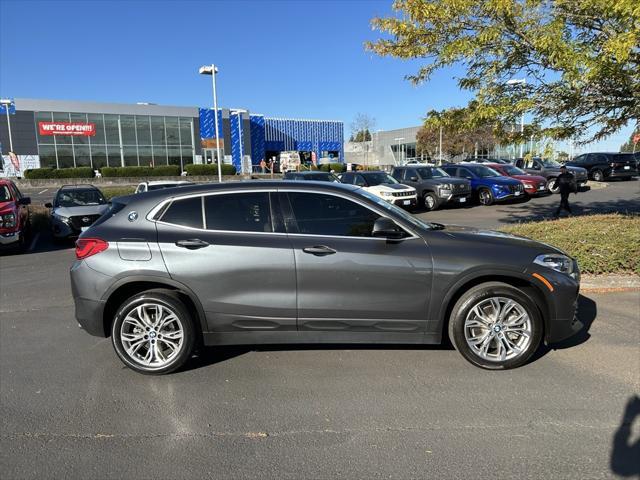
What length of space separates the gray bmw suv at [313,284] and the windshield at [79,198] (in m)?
10.1

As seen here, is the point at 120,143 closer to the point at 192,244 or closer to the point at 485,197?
the point at 485,197

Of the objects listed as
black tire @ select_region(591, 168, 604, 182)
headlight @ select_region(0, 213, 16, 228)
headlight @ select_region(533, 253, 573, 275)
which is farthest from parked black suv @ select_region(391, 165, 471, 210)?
headlight @ select_region(533, 253, 573, 275)

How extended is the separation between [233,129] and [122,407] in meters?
53.5

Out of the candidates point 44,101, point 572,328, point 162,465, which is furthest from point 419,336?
point 44,101

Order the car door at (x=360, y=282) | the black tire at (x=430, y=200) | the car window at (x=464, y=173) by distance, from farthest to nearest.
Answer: the car window at (x=464, y=173) → the black tire at (x=430, y=200) → the car door at (x=360, y=282)

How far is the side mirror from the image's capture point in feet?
13.6

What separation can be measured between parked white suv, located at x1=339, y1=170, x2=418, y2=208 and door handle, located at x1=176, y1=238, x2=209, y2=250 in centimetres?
1313

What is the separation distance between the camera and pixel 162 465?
118 inches

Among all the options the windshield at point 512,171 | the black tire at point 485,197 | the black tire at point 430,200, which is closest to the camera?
the black tire at point 430,200

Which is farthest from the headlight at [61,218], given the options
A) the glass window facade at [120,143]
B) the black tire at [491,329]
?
the glass window facade at [120,143]

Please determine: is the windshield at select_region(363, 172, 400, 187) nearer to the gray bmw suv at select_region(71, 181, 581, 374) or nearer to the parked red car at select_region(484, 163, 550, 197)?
the parked red car at select_region(484, 163, 550, 197)

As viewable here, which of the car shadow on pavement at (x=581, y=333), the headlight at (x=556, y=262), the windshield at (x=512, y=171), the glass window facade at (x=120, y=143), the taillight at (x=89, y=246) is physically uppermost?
Result: the glass window facade at (x=120, y=143)

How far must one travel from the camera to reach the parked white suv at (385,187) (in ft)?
57.0

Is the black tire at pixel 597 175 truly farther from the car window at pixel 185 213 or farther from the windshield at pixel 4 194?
the car window at pixel 185 213
